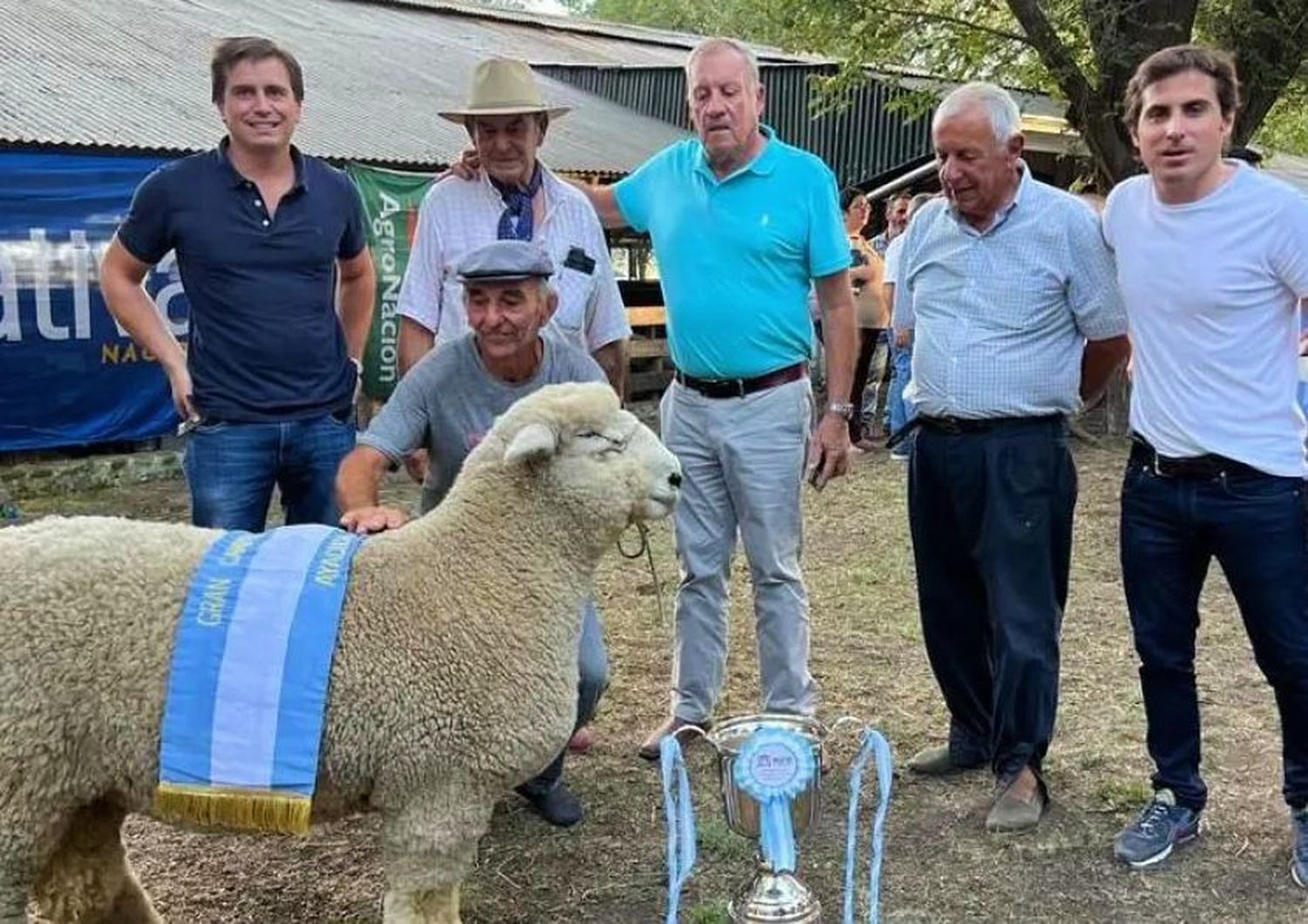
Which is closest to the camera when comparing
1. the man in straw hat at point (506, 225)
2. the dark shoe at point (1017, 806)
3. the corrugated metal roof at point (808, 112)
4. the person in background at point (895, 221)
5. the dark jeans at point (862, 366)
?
the dark shoe at point (1017, 806)

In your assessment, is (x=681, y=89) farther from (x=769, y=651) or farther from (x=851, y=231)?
(x=769, y=651)

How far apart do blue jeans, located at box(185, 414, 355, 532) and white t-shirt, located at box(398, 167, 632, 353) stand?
50cm

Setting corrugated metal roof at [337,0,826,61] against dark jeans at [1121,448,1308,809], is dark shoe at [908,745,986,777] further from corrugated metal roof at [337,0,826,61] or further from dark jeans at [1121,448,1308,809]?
corrugated metal roof at [337,0,826,61]

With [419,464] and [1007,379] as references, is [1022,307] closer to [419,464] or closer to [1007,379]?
[1007,379]

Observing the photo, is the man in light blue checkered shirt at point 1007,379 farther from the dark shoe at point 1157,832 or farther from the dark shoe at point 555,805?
the dark shoe at point 555,805

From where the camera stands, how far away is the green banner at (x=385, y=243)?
10.3 meters

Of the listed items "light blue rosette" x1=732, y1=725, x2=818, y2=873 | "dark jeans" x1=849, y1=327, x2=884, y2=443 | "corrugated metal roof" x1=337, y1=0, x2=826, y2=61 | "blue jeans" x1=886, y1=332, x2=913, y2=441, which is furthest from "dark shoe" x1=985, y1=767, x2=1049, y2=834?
"corrugated metal roof" x1=337, y1=0, x2=826, y2=61

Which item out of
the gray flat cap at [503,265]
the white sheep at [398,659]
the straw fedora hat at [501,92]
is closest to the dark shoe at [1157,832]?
the white sheep at [398,659]

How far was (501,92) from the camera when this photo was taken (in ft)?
13.0

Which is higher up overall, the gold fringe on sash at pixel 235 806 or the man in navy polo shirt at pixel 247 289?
the man in navy polo shirt at pixel 247 289

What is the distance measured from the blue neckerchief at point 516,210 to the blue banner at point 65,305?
5.51 meters

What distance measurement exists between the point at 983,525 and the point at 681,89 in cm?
1424

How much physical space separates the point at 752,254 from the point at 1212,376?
1.35 m

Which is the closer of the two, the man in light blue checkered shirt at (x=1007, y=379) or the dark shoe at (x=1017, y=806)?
the man in light blue checkered shirt at (x=1007, y=379)
